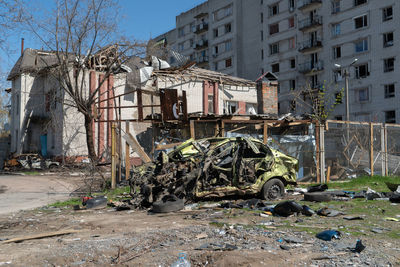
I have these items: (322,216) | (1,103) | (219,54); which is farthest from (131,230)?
(219,54)

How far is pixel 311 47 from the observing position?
41.5 metres

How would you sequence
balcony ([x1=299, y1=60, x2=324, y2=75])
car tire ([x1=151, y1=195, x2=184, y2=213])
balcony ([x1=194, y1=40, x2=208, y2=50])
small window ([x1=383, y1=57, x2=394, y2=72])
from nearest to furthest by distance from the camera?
car tire ([x1=151, y1=195, x2=184, y2=213]), small window ([x1=383, y1=57, x2=394, y2=72]), balcony ([x1=299, y1=60, x2=324, y2=75]), balcony ([x1=194, y1=40, x2=208, y2=50])

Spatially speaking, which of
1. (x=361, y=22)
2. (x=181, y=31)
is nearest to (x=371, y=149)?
(x=361, y=22)

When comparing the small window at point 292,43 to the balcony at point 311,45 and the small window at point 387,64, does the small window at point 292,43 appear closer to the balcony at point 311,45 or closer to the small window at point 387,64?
the balcony at point 311,45

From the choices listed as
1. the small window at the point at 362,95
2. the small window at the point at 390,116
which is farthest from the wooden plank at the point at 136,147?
the small window at the point at 362,95

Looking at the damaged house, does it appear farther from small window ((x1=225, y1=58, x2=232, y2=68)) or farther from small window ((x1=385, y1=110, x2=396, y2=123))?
small window ((x1=225, y1=58, x2=232, y2=68))

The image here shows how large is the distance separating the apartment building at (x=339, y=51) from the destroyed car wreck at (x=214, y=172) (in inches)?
913

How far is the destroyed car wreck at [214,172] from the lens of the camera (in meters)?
8.77

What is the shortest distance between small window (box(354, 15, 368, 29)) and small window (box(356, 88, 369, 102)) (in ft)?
21.7

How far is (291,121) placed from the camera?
46.9ft

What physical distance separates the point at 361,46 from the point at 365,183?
96.0 ft

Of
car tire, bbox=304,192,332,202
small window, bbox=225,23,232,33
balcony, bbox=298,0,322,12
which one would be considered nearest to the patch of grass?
car tire, bbox=304,192,332,202

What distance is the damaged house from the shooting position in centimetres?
2397

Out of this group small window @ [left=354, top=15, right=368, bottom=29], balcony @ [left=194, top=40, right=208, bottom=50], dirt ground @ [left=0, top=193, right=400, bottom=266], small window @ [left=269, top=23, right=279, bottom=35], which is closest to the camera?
dirt ground @ [left=0, top=193, right=400, bottom=266]
